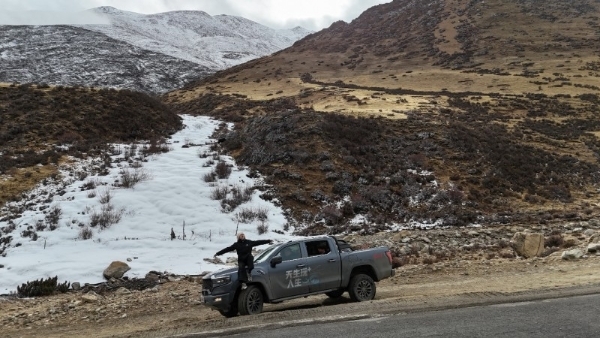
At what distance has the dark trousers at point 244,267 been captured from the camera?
33.6 feet

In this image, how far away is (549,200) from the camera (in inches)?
1051

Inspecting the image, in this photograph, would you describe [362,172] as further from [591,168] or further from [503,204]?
[591,168]

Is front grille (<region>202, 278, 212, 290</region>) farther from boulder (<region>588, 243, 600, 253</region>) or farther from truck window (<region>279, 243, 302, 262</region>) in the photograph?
boulder (<region>588, 243, 600, 253</region>)

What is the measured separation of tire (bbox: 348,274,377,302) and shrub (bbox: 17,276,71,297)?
8.70 meters

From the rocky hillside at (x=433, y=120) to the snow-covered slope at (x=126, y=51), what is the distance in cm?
1828

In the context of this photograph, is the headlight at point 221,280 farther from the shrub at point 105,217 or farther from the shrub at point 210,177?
the shrub at point 210,177

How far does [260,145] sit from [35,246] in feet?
55.2

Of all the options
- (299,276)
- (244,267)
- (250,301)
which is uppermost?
(244,267)

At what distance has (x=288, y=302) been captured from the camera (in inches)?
494

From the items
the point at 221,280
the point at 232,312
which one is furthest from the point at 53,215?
the point at 232,312

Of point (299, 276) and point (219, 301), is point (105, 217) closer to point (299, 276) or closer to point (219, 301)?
point (219, 301)

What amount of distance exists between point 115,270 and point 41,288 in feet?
7.14

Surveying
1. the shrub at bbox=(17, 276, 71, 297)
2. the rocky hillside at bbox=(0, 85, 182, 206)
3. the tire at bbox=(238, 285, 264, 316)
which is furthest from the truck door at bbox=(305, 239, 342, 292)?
the rocky hillside at bbox=(0, 85, 182, 206)

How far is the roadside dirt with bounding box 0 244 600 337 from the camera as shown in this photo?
9609 millimetres
